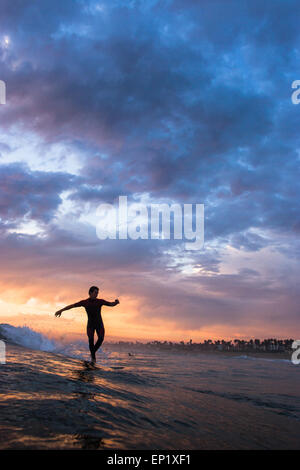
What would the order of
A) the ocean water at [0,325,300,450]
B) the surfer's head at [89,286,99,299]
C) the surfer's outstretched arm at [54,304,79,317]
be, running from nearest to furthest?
the ocean water at [0,325,300,450] → the surfer's outstretched arm at [54,304,79,317] → the surfer's head at [89,286,99,299]

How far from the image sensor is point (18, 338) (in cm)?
2005

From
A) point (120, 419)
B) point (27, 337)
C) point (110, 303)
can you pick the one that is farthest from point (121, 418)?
point (27, 337)

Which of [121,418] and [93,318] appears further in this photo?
[93,318]

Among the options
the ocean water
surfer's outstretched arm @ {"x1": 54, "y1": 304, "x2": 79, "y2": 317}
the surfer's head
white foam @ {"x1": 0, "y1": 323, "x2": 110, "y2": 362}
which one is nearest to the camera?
the ocean water

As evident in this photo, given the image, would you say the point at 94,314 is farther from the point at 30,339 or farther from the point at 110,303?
the point at 30,339

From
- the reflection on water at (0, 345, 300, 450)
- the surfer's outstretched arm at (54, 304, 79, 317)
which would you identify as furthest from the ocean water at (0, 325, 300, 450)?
the surfer's outstretched arm at (54, 304, 79, 317)

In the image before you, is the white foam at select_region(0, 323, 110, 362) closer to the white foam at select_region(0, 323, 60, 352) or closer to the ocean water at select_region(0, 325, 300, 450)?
the white foam at select_region(0, 323, 60, 352)

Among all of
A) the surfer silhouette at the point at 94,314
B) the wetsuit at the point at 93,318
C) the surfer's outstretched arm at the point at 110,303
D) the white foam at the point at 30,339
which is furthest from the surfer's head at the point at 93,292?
the white foam at the point at 30,339

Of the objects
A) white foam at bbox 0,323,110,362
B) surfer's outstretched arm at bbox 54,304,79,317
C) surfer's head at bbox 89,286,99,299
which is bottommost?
white foam at bbox 0,323,110,362

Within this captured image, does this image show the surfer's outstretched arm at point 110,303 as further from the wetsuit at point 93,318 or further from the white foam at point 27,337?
the white foam at point 27,337
